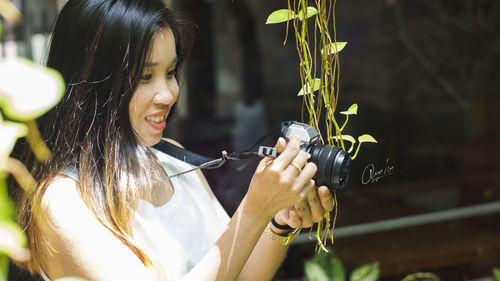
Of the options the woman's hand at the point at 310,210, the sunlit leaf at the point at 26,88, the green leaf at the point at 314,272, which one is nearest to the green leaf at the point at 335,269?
the green leaf at the point at 314,272

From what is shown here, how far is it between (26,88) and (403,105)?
11.9 ft

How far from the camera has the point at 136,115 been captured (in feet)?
3.21

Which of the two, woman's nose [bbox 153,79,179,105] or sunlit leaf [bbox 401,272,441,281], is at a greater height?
woman's nose [bbox 153,79,179,105]

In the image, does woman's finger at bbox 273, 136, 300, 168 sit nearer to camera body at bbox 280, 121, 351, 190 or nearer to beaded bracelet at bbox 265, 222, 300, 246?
camera body at bbox 280, 121, 351, 190

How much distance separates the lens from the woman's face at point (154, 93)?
965mm

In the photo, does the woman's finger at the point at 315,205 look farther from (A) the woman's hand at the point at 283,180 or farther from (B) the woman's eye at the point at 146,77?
(B) the woman's eye at the point at 146,77

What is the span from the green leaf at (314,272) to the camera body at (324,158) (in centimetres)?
96

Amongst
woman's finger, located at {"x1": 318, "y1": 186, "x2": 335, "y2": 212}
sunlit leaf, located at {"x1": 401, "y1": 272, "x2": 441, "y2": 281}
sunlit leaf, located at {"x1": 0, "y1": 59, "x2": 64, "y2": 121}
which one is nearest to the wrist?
woman's finger, located at {"x1": 318, "y1": 186, "x2": 335, "y2": 212}

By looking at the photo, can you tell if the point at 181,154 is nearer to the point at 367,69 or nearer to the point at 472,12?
the point at 367,69

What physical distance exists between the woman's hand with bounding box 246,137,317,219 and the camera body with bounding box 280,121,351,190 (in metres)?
0.02

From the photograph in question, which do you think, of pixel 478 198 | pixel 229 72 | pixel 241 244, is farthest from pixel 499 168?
pixel 241 244

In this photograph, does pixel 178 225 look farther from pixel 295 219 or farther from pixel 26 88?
pixel 26 88

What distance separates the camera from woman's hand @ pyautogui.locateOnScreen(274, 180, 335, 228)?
93 centimetres

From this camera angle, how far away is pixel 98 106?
961mm
